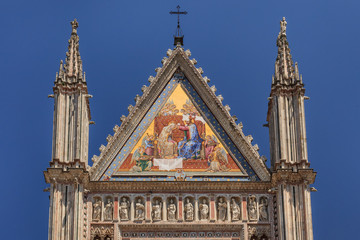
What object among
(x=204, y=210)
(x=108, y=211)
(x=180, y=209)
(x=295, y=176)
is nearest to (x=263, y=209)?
(x=295, y=176)

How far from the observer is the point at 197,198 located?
2344 centimetres

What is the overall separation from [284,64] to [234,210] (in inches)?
132

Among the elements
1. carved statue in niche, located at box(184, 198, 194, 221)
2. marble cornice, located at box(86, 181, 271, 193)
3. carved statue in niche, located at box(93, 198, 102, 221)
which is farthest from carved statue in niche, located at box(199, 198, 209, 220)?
carved statue in niche, located at box(93, 198, 102, 221)

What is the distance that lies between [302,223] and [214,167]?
2277mm

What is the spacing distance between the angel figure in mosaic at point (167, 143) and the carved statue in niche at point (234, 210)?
1.58 m

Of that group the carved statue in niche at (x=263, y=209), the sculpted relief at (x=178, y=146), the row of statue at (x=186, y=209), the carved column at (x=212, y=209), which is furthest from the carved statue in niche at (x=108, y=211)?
the carved statue in niche at (x=263, y=209)

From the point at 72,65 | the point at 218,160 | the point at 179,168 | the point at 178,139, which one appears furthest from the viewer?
the point at 72,65

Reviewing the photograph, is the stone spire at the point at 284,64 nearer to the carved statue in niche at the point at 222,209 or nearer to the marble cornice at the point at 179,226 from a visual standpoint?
the carved statue in niche at the point at 222,209

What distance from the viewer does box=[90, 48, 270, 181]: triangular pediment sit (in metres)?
23.8

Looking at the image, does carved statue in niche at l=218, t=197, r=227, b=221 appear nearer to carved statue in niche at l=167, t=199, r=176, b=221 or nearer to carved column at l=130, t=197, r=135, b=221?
carved statue in niche at l=167, t=199, r=176, b=221

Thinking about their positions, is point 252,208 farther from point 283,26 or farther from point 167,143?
point 283,26

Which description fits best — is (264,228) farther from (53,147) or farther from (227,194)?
(53,147)

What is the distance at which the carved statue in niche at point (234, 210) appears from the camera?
23.2 meters

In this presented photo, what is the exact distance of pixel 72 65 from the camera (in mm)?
24438
